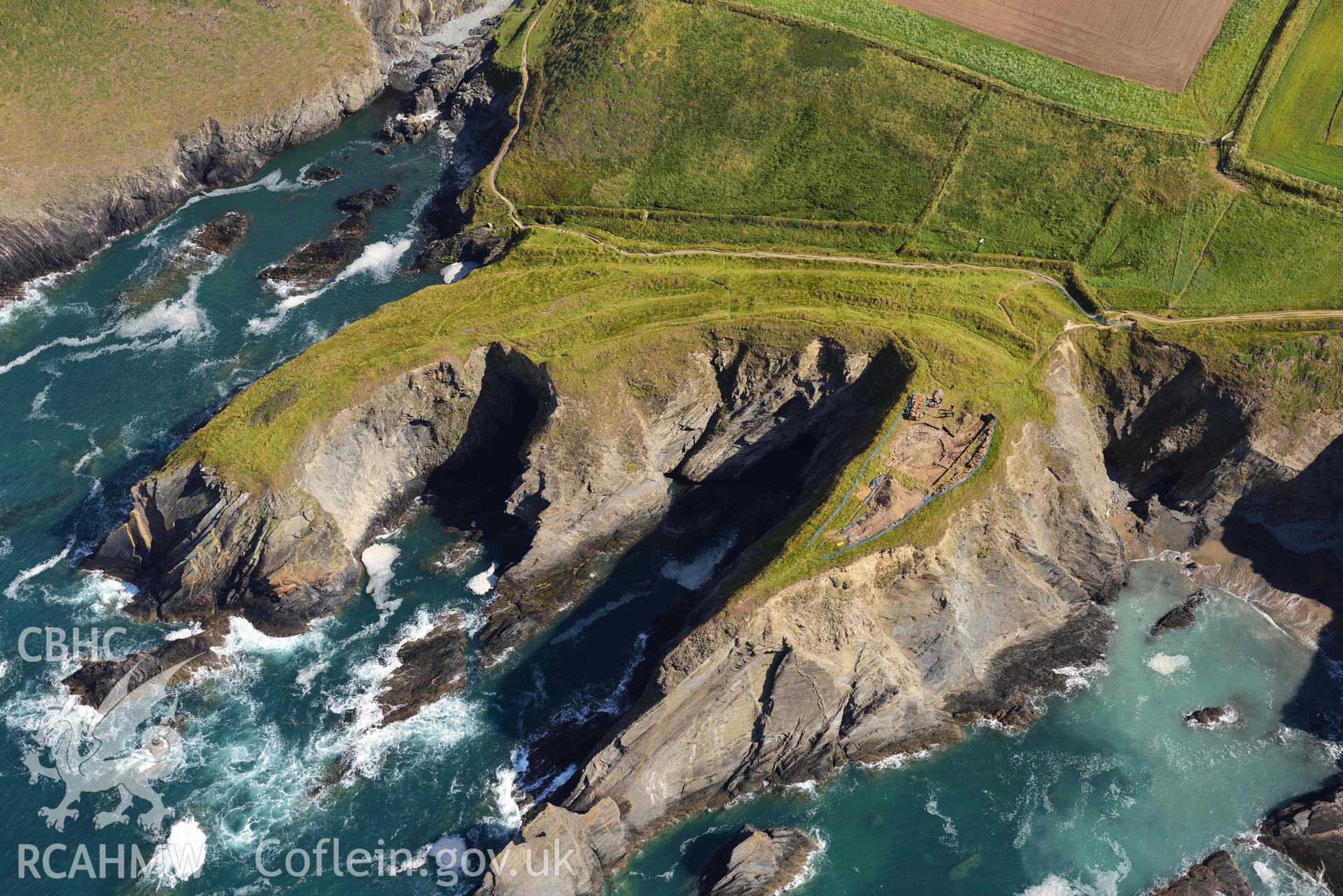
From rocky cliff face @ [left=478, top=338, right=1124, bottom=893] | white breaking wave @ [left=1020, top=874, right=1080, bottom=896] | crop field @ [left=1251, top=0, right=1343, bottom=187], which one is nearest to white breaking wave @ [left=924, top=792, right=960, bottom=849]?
rocky cliff face @ [left=478, top=338, right=1124, bottom=893]

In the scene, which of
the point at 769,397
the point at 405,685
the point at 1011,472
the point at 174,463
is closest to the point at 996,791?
the point at 1011,472

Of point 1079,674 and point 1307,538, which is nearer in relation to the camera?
point 1079,674

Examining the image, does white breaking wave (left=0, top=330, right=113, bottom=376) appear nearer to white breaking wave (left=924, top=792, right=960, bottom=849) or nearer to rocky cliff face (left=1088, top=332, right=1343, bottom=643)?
white breaking wave (left=924, top=792, right=960, bottom=849)

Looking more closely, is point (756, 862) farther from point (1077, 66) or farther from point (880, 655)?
point (1077, 66)

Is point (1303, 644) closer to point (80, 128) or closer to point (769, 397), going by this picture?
point (769, 397)

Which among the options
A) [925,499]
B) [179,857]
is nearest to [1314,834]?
[925,499]

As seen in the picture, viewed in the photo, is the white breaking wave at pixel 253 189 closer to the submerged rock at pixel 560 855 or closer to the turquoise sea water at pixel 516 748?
the turquoise sea water at pixel 516 748
